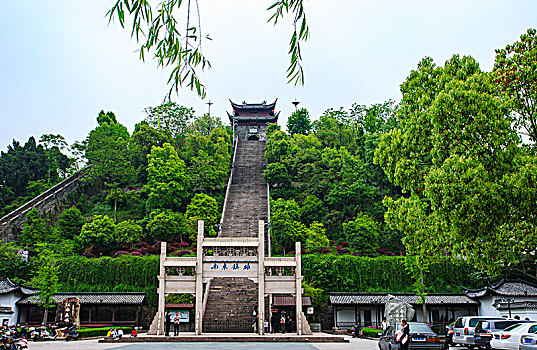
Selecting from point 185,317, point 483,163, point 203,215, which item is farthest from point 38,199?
point 483,163

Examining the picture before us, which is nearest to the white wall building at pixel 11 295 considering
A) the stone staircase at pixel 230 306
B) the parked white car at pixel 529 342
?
the stone staircase at pixel 230 306

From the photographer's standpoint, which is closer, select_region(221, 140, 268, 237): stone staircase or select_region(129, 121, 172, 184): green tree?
select_region(221, 140, 268, 237): stone staircase

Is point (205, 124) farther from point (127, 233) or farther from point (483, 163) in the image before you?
point (483, 163)

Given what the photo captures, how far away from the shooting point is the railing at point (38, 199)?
39.3 metres

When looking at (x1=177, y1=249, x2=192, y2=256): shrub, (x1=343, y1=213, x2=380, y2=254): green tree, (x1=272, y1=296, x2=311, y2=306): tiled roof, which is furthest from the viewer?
Result: (x1=343, y1=213, x2=380, y2=254): green tree

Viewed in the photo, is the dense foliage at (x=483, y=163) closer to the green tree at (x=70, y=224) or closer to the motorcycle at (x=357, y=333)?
the motorcycle at (x=357, y=333)

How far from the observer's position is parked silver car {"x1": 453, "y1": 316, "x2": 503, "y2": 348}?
16.0 metres

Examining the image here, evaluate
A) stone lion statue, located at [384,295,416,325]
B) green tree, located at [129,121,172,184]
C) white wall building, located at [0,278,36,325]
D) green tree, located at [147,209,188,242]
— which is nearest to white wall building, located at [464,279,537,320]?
stone lion statue, located at [384,295,416,325]

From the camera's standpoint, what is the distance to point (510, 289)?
2734 centimetres

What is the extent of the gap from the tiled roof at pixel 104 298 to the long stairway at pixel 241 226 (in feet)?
15.3

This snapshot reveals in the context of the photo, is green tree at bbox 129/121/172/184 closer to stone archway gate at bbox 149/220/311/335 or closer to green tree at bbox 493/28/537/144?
stone archway gate at bbox 149/220/311/335

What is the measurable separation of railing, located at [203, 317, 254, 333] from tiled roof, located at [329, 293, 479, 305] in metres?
6.14

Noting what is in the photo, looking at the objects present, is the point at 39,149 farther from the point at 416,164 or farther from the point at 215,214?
the point at 416,164

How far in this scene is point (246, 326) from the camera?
80.7 feet
